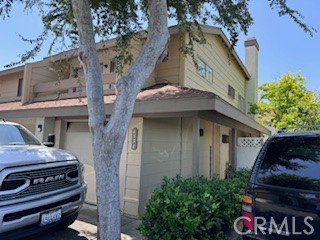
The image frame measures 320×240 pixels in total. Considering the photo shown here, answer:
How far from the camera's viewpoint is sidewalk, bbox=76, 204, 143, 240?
216 inches

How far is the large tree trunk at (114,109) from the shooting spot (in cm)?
418

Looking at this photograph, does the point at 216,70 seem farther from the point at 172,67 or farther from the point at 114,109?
the point at 114,109

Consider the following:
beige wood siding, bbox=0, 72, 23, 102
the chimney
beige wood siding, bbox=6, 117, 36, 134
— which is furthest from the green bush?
the chimney

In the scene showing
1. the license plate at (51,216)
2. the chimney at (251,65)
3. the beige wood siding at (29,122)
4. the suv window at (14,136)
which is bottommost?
the license plate at (51,216)

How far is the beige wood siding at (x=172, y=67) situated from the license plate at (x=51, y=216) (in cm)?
533

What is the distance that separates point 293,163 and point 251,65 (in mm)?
16074

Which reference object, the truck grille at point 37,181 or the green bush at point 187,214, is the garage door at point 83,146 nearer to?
the truck grille at point 37,181

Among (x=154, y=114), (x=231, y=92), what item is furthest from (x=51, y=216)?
(x=231, y=92)

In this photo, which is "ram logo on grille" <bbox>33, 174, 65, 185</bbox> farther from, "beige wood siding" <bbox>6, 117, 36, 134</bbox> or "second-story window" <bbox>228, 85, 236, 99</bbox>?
"second-story window" <bbox>228, 85, 236, 99</bbox>

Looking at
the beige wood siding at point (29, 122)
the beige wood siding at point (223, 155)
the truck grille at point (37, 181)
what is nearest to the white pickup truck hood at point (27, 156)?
the truck grille at point (37, 181)

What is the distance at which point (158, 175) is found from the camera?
781 centimetres

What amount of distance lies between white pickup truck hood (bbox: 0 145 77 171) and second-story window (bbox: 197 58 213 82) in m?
6.11

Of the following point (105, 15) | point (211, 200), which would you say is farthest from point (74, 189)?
point (105, 15)

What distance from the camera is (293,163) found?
9.31 ft
